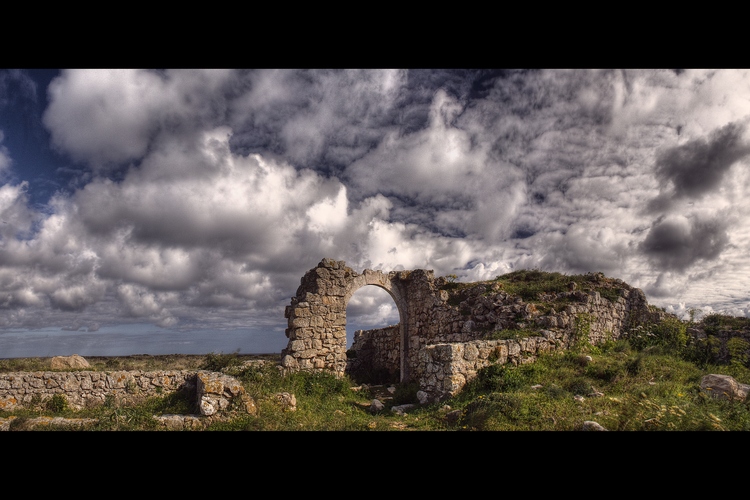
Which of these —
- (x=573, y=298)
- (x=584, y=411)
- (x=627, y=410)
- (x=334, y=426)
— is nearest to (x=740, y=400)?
(x=627, y=410)

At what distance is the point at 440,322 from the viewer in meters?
14.6

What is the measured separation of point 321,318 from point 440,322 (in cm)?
432

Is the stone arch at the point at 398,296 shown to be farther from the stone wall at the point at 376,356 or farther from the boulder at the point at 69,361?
the boulder at the point at 69,361

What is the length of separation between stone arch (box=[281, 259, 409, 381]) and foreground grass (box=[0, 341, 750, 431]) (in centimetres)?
69

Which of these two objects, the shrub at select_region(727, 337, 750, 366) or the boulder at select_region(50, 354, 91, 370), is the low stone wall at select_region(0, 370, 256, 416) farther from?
the shrub at select_region(727, 337, 750, 366)

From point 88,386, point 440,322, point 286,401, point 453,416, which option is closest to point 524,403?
point 453,416

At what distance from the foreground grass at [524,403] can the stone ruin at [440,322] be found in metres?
0.50

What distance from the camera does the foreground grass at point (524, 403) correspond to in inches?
256

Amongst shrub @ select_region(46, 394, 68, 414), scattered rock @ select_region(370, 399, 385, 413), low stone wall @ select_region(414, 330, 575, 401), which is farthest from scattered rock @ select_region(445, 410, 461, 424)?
shrub @ select_region(46, 394, 68, 414)

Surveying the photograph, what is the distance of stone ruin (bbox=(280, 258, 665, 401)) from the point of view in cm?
1020

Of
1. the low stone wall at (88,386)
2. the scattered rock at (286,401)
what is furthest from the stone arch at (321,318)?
the low stone wall at (88,386)
